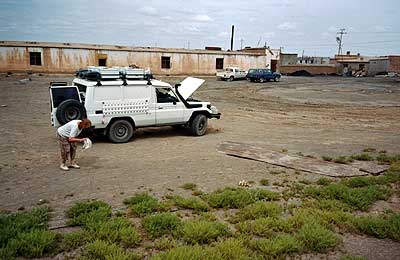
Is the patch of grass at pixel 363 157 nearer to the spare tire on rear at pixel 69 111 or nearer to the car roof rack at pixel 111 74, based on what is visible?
the car roof rack at pixel 111 74

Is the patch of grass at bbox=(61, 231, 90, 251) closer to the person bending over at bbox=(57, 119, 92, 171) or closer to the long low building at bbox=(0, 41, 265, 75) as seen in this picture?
the person bending over at bbox=(57, 119, 92, 171)

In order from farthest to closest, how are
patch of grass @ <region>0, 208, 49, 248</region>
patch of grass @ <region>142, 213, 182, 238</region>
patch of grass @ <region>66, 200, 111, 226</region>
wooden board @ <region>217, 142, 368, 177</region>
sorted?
wooden board @ <region>217, 142, 368, 177</region>
patch of grass @ <region>66, 200, 111, 226</region>
patch of grass @ <region>142, 213, 182, 238</region>
patch of grass @ <region>0, 208, 49, 248</region>

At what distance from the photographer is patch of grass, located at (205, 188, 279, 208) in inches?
222

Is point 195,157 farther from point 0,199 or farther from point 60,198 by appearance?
point 0,199

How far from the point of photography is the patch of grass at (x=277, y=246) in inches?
163

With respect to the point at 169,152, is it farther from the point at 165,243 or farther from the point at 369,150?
the point at 369,150

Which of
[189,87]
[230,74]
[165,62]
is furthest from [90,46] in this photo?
[189,87]

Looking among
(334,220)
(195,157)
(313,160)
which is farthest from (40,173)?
(313,160)

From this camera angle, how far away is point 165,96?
11594 millimetres

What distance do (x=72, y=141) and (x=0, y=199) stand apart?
2.03m

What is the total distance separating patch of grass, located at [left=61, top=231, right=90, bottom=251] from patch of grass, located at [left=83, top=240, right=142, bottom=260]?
186 mm

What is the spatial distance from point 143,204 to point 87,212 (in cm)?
84

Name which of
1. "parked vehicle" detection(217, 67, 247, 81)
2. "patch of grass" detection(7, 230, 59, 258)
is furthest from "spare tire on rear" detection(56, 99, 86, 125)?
"parked vehicle" detection(217, 67, 247, 81)

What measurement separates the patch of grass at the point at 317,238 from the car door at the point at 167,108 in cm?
746
